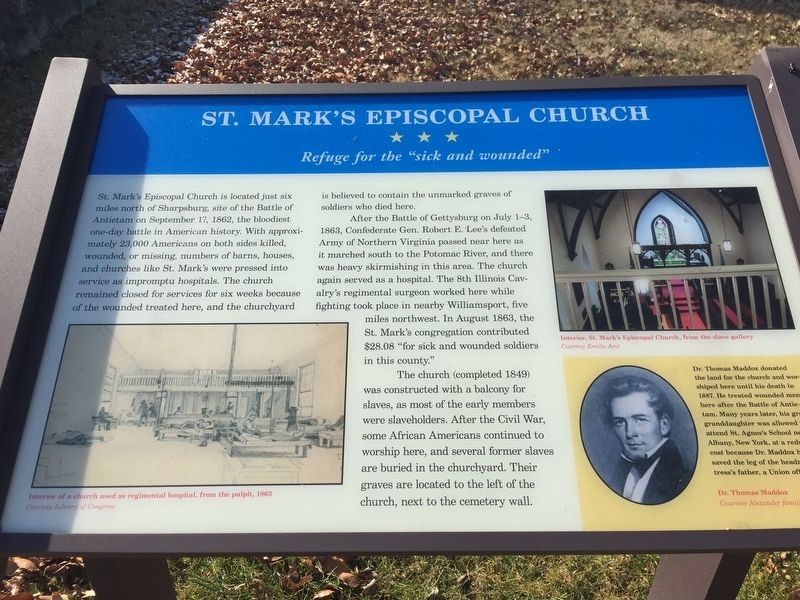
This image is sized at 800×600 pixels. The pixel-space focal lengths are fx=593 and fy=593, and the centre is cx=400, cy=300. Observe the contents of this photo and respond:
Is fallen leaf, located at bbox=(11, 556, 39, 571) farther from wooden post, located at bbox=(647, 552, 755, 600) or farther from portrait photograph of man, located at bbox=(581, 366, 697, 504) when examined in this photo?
wooden post, located at bbox=(647, 552, 755, 600)

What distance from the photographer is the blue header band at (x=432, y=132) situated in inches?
76.7

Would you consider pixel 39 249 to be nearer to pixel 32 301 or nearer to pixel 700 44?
pixel 32 301

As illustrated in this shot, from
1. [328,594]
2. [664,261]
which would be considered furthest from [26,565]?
[664,261]

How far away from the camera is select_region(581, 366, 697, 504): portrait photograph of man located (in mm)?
1515

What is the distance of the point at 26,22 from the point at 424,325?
285 inches

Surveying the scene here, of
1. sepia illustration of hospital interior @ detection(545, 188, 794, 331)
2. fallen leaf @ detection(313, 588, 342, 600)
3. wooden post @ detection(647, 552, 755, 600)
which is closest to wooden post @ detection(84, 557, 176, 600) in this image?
fallen leaf @ detection(313, 588, 342, 600)

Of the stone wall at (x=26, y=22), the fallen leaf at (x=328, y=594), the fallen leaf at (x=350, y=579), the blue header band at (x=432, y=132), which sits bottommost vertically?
the fallen leaf at (x=328, y=594)

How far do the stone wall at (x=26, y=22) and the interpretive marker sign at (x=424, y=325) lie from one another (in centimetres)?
573

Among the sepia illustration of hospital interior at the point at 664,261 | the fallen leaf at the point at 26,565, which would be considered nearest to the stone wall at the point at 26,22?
the fallen leaf at the point at 26,565

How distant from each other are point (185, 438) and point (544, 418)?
96cm

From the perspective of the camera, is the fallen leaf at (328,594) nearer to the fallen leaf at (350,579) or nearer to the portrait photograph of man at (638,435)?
the fallen leaf at (350,579)

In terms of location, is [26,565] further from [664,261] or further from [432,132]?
[664,261]

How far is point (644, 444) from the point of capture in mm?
1550

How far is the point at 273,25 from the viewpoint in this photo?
7.54m
